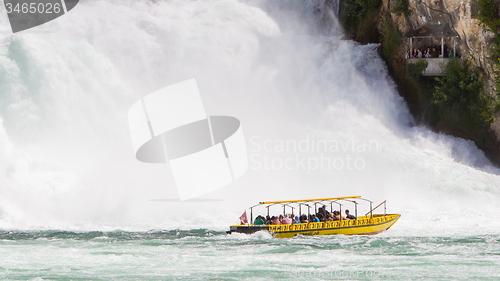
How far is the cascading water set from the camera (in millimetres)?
24359

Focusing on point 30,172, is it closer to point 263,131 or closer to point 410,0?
point 263,131

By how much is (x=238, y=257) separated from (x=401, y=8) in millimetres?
20510

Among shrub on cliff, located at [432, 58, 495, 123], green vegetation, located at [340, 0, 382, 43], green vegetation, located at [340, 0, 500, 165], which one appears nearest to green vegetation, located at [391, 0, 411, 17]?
green vegetation, located at [340, 0, 500, 165]

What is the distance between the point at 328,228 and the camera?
20797 mm

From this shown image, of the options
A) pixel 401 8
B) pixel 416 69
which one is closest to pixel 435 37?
pixel 416 69

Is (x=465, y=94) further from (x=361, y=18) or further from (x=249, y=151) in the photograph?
(x=249, y=151)

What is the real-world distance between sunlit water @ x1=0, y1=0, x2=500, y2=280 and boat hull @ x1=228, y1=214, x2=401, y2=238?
0.41 meters

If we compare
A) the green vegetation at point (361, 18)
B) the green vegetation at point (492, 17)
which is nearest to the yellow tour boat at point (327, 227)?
the green vegetation at point (492, 17)

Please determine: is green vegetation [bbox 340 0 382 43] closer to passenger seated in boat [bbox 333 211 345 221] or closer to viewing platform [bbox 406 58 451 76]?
viewing platform [bbox 406 58 451 76]

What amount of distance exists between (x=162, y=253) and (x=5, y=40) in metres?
15.4

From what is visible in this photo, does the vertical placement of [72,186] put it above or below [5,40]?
below

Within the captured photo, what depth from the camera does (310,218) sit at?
2161 centimetres

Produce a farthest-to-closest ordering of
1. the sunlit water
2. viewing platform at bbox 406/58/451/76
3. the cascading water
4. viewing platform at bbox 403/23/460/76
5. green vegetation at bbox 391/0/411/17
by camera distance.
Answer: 1. green vegetation at bbox 391/0/411/17
2. viewing platform at bbox 406/58/451/76
3. viewing platform at bbox 403/23/460/76
4. the cascading water
5. the sunlit water

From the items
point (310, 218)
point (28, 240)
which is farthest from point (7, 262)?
point (310, 218)
